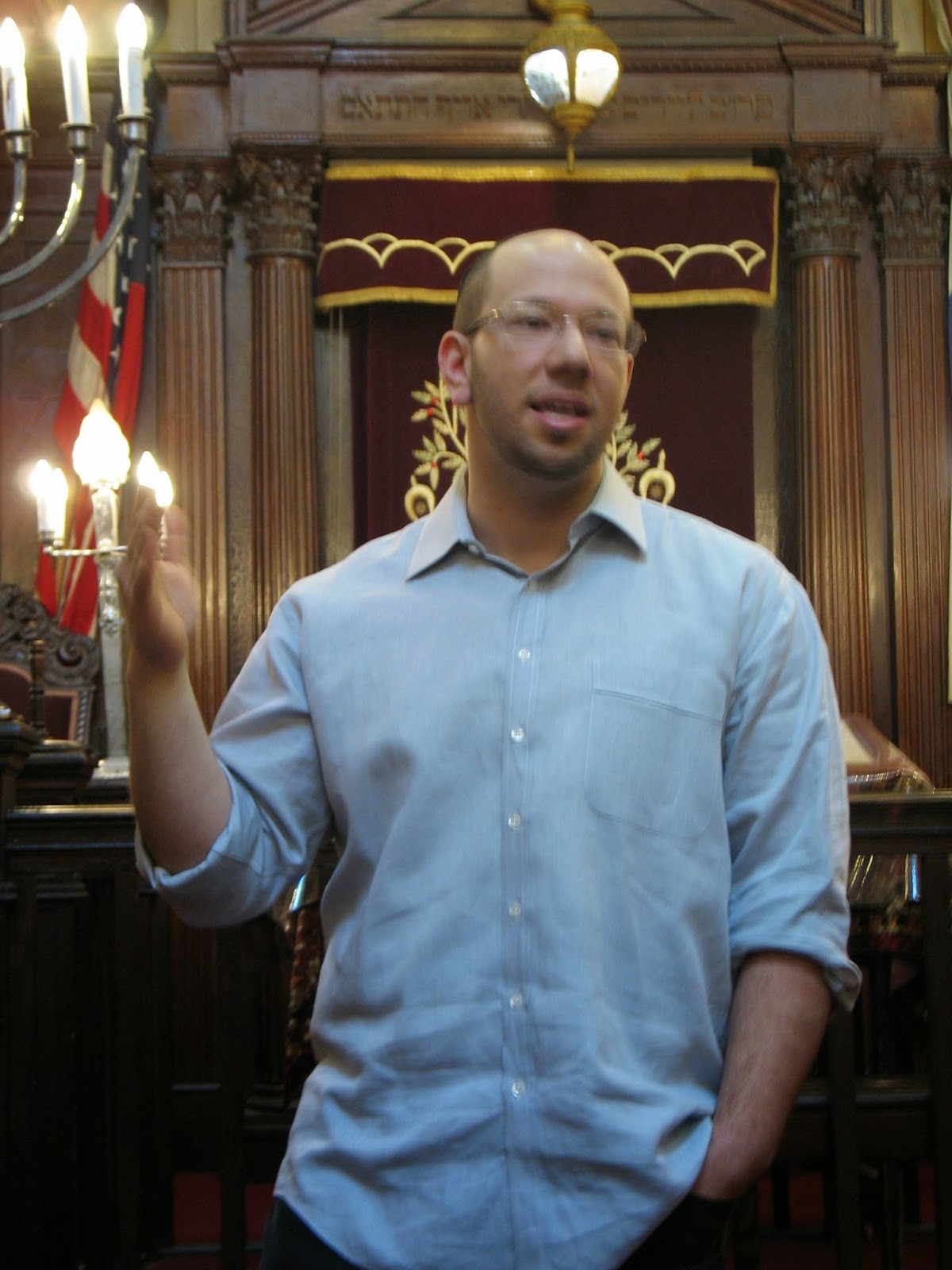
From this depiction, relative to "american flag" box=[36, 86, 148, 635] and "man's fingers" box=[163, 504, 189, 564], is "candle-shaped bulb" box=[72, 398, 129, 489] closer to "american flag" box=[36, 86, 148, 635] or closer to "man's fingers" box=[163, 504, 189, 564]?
"american flag" box=[36, 86, 148, 635]

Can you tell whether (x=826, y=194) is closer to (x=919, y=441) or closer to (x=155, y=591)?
(x=919, y=441)

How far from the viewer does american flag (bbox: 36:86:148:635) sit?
5.79 meters

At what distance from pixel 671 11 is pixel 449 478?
1947 mm

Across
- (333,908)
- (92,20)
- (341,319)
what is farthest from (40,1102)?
(92,20)

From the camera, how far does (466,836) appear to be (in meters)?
1.42

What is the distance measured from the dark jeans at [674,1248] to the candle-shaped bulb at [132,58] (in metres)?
2.50

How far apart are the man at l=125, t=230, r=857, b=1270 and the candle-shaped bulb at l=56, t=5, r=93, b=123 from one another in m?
1.87

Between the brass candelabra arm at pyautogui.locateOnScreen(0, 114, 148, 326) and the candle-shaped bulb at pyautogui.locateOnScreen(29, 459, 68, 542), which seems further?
the candle-shaped bulb at pyautogui.locateOnScreen(29, 459, 68, 542)

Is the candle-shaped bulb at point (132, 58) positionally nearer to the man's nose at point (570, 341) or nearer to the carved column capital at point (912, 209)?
the man's nose at point (570, 341)

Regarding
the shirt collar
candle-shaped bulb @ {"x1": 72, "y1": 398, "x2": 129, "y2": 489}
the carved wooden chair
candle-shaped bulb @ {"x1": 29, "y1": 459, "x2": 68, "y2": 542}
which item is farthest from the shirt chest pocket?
the carved wooden chair

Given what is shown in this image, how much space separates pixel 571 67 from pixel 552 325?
4388mm

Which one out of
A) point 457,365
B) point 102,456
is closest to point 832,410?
point 102,456

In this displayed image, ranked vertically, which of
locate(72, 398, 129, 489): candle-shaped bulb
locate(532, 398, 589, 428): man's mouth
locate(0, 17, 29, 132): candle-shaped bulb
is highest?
locate(0, 17, 29, 132): candle-shaped bulb

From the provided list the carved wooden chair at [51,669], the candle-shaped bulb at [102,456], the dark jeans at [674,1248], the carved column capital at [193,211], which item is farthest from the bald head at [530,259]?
the carved column capital at [193,211]
